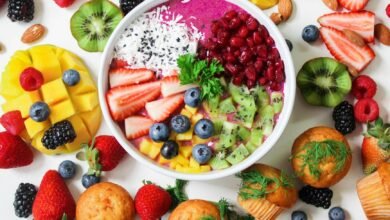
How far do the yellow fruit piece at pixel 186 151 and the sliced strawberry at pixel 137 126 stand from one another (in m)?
0.11

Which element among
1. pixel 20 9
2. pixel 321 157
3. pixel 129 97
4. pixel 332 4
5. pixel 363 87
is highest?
pixel 20 9

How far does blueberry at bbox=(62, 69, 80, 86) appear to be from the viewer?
2.03 m

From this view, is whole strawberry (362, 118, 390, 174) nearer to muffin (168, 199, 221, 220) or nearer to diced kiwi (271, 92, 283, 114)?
diced kiwi (271, 92, 283, 114)

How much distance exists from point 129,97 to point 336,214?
681mm

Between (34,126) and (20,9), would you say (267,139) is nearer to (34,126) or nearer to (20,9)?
(34,126)

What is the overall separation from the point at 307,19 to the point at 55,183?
34.7 inches

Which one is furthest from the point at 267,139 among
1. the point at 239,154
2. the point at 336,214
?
the point at 336,214

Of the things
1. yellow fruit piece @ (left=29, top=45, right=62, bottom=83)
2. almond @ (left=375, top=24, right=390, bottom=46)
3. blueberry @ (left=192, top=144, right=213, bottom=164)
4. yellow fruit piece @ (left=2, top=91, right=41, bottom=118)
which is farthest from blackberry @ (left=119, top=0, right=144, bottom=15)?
almond @ (left=375, top=24, right=390, bottom=46)

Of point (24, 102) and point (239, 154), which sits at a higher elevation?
point (24, 102)

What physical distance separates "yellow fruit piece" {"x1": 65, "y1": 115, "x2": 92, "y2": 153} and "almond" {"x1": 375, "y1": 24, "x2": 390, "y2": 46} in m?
0.90

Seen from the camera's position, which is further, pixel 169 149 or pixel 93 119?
pixel 93 119

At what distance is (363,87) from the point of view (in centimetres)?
206

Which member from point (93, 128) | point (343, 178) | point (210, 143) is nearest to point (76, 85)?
point (93, 128)

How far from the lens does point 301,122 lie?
2.09 m
